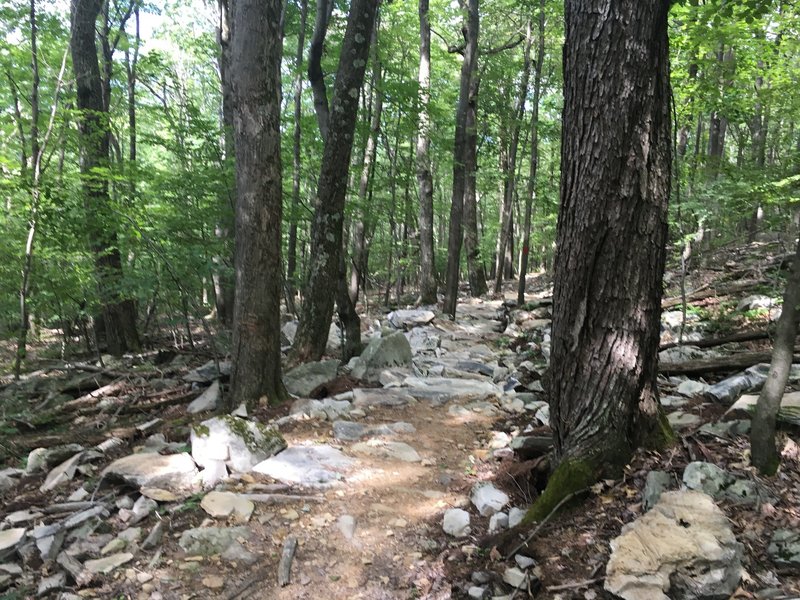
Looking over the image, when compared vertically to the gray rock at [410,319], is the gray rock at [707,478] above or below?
below

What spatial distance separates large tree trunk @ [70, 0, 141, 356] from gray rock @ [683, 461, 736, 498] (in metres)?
9.10

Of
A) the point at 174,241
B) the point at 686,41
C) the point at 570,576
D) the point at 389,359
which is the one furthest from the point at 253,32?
the point at 686,41

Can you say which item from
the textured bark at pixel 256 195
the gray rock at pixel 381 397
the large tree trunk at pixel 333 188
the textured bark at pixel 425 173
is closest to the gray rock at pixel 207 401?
the textured bark at pixel 256 195

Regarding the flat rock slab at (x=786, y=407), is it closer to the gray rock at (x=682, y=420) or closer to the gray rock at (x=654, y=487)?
the gray rock at (x=682, y=420)

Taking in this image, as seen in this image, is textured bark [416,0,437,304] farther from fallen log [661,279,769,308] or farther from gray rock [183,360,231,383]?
gray rock [183,360,231,383]

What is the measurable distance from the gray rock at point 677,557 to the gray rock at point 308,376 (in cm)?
503

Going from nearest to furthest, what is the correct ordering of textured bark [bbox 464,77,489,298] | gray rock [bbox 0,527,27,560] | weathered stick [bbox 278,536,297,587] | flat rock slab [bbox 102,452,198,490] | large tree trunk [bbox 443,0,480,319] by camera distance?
weathered stick [bbox 278,536,297,587] → gray rock [bbox 0,527,27,560] → flat rock slab [bbox 102,452,198,490] → large tree trunk [bbox 443,0,480,319] → textured bark [bbox 464,77,489,298]

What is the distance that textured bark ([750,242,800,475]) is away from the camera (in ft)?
9.57

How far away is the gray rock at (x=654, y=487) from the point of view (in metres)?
2.98

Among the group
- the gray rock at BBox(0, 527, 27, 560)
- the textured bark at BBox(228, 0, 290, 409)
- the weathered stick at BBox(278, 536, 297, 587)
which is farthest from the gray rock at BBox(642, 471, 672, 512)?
the textured bark at BBox(228, 0, 290, 409)

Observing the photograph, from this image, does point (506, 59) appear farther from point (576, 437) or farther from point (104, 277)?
point (576, 437)

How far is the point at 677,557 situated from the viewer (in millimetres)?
2395

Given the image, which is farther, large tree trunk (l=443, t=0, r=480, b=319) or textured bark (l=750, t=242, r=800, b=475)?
large tree trunk (l=443, t=0, r=480, b=319)

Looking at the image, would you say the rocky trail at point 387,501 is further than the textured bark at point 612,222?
No
